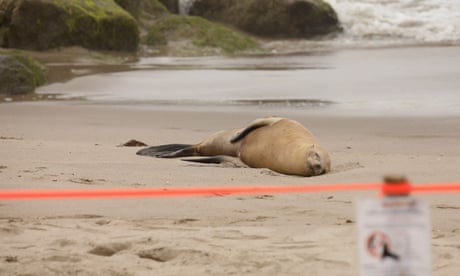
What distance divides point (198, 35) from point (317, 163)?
504 inches

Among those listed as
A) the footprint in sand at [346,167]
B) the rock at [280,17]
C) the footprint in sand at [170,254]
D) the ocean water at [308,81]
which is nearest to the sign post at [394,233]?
the footprint in sand at [170,254]

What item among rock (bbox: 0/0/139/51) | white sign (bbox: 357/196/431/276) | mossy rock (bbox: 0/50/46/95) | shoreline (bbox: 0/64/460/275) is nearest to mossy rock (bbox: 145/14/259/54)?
rock (bbox: 0/0/139/51)

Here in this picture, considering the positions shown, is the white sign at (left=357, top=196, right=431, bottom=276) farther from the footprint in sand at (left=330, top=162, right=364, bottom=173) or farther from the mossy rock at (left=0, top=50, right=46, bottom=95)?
the mossy rock at (left=0, top=50, right=46, bottom=95)

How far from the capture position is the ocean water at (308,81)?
11.3 meters

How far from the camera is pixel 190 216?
5129 mm

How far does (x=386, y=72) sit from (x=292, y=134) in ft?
23.8

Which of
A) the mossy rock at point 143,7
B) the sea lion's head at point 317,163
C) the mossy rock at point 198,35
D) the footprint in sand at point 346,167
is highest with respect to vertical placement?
the mossy rock at point 143,7

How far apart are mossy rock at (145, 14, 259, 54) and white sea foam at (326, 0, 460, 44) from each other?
310cm

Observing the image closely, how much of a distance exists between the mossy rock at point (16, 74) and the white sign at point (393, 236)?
34.9ft

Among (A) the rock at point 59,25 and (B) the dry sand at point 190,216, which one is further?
(A) the rock at point 59,25

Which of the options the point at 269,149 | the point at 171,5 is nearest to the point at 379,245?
the point at 269,149

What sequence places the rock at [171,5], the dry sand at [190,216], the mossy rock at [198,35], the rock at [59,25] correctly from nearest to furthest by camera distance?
the dry sand at [190,216] < the rock at [59,25] < the mossy rock at [198,35] < the rock at [171,5]

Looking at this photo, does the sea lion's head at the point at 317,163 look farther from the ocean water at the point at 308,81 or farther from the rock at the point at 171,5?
the rock at the point at 171,5

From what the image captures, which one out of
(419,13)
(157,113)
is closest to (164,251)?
(157,113)
